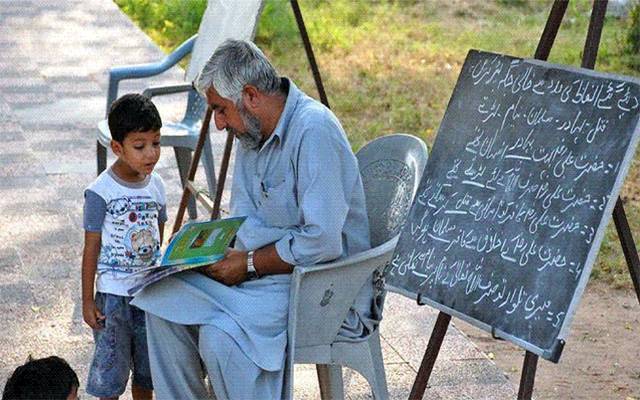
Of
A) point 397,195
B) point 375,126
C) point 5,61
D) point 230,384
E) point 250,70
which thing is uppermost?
point 250,70

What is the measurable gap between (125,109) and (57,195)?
3078 mm

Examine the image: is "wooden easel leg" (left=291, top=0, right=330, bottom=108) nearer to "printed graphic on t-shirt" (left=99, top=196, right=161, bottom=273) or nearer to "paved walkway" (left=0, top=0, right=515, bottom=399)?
"paved walkway" (left=0, top=0, right=515, bottom=399)

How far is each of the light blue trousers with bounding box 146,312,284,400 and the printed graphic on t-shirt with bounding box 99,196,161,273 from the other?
0.21 m

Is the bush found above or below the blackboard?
below

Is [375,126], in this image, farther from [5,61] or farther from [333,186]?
[333,186]

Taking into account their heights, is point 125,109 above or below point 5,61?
above

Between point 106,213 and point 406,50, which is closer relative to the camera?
point 106,213

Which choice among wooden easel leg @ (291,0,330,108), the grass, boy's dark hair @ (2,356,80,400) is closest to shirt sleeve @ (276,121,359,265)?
boy's dark hair @ (2,356,80,400)

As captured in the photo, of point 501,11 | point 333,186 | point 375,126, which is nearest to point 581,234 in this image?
point 333,186

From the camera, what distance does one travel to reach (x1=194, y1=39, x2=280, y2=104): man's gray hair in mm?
3887

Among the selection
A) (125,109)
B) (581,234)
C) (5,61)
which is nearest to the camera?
(581,234)

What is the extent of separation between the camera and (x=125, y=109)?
4.03 meters

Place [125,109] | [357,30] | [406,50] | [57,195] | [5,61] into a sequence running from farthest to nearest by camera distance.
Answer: [357,30] < [406,50] < [5,61] < [57,195] < [125,109]

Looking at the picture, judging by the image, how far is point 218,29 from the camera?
5.88 m
